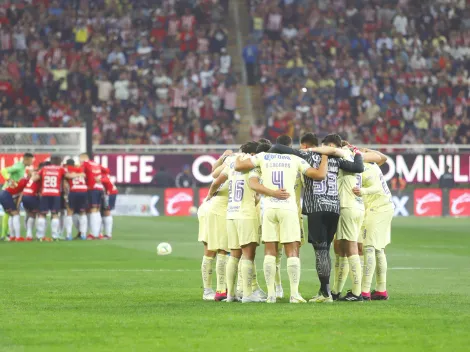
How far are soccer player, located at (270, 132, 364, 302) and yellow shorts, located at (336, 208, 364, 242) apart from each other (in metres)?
0.18

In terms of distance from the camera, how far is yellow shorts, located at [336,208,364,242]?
14.5 meters

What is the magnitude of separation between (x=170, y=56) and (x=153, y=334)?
35.8m

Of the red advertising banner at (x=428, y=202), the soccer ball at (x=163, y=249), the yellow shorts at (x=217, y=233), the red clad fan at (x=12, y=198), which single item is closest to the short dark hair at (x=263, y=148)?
the yellow shorts at (x=217, y=233)

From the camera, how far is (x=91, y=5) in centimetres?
4800

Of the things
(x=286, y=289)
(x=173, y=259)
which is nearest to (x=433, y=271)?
(x=286, y=289)

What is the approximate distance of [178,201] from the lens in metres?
40.5

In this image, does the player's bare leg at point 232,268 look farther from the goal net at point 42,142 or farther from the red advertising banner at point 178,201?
the red advertising banner at point 178,201

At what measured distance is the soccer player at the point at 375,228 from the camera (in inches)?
584

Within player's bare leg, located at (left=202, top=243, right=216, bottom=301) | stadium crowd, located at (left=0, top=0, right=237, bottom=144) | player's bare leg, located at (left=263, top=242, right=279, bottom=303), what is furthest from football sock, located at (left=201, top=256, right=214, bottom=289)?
stadium crowd, located at (left=0, top=0, right=237, bottom=144)

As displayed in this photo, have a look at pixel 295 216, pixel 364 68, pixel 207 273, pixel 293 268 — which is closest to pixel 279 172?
pixel 295 216

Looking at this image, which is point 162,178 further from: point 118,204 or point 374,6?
point 374,6

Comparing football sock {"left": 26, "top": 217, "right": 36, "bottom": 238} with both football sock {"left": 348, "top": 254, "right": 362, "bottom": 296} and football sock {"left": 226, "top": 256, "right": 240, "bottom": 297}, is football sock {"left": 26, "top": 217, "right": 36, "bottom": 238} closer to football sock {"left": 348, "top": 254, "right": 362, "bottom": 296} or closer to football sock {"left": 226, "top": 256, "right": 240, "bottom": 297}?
football sock {"left": 226, "top": 256, "right": 240, "bottom": 297}

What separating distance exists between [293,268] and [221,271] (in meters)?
1.42

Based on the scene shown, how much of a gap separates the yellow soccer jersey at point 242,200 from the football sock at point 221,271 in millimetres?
817
